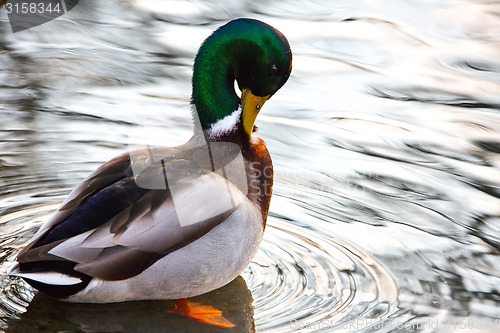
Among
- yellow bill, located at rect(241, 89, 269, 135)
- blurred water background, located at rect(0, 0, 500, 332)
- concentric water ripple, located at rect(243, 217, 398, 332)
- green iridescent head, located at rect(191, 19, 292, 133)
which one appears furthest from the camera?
yellow bill, located at rect(241, 89, 269, 135)

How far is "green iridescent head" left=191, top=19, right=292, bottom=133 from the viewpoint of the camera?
4.48 meters

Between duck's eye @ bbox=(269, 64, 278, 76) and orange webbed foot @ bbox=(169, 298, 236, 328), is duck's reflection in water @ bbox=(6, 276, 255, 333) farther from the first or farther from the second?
duck's eye @ bbox=(269, 64, 278, 76)

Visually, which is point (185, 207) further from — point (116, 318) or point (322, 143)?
point (322, 143)

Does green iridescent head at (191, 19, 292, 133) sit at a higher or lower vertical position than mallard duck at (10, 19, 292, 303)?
higher

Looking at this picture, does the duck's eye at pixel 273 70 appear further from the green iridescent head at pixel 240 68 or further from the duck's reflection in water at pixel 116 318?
the duck's reflection in water at pixel 116 318

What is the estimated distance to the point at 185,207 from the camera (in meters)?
4.14

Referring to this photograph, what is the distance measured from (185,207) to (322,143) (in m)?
2.10

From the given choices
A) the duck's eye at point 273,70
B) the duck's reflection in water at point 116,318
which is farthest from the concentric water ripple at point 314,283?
the duck's eye at point 273,70

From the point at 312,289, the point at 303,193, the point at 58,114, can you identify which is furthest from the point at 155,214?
the point at 58,114

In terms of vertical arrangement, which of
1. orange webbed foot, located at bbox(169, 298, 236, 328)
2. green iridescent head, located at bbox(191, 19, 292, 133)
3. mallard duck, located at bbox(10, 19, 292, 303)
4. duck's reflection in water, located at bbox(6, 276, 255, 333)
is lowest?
orange webbed foot, located at bbox(169, 298, 236, 328)

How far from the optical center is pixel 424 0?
8391mm

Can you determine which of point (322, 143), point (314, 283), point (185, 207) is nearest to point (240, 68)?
point (185, 207)

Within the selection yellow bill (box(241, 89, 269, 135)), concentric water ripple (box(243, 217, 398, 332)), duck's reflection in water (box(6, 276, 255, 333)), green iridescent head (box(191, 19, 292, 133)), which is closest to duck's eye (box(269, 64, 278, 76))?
green iridescent head (box(191, 19, 292, 133))

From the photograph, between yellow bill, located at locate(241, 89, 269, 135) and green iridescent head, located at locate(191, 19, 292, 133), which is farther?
yellow bill, located at locate(241, 89, 269, 135)
